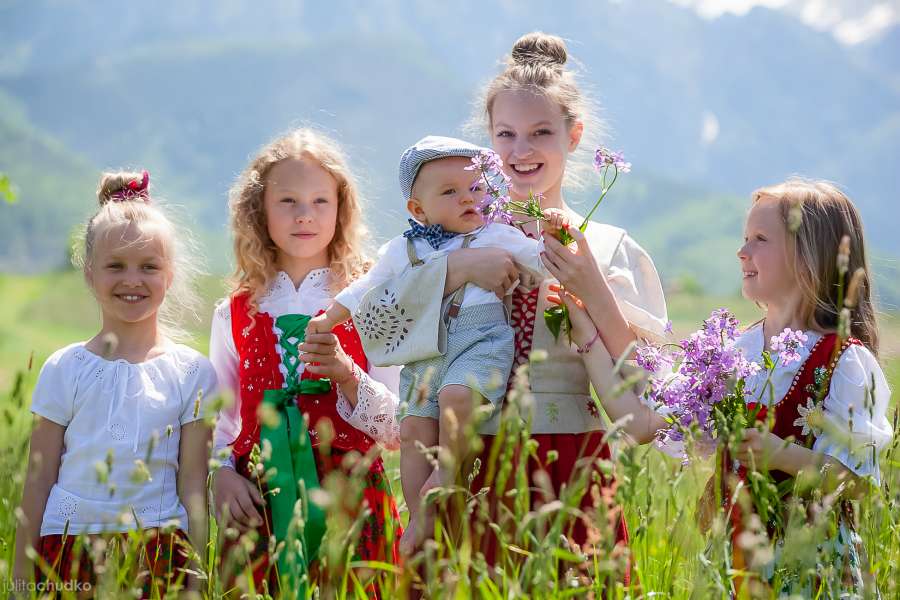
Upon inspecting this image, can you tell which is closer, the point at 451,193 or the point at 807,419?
the point at 807,419

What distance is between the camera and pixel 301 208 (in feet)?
12.6

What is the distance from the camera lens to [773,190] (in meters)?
3.35

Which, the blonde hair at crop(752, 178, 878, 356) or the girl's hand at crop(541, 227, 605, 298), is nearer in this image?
the girl's hand at crop(541, 227, 605, 298)

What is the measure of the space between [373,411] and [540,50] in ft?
5.38

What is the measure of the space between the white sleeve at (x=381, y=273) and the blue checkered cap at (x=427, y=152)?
0.74ft

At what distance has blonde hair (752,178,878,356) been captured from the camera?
10.6 feet

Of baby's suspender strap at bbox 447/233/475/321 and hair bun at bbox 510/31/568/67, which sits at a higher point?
hair bun at bbox 510/31/568/67

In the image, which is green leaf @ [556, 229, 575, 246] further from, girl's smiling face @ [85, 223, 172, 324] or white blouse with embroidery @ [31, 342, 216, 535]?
girl's smiling face @ [85, 223, 172, 324]

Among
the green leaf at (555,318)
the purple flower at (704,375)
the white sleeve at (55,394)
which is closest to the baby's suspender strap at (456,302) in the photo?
the green leaf at (555,318)

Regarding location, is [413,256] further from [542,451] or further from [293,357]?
[542,451]

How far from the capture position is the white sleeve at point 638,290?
3.32 m

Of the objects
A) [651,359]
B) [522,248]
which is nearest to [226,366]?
[522,248]

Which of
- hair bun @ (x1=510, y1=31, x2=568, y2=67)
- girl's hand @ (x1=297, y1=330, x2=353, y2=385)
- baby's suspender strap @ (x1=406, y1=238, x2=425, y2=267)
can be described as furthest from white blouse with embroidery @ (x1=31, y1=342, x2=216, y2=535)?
hair bun @ (x1=510, y1=31, x2=568, y2=67)

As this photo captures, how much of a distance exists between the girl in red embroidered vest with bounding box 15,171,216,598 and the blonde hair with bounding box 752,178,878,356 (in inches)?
87.1
